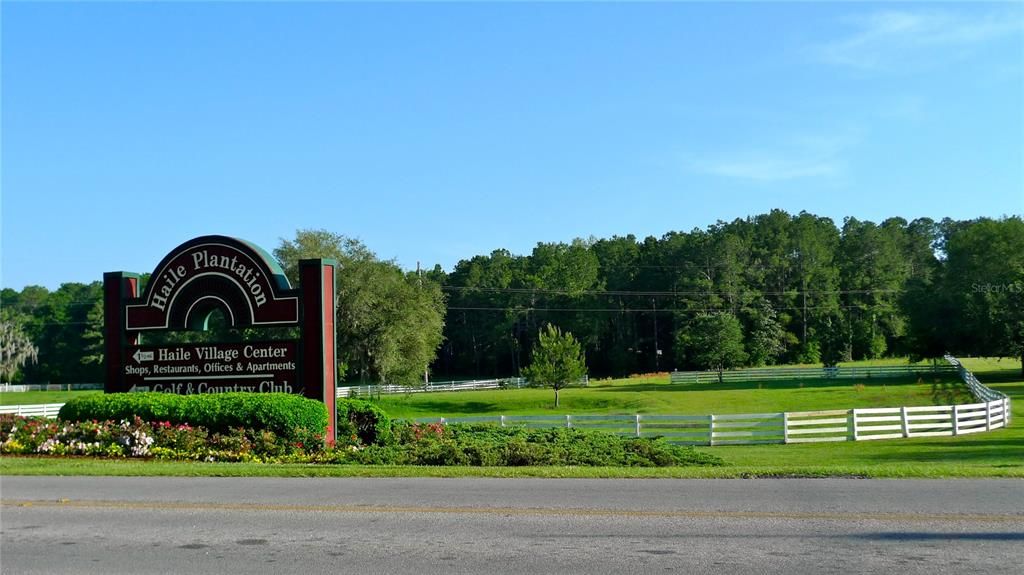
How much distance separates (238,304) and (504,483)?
10.8 meters

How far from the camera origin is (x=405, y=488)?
13.0 meters

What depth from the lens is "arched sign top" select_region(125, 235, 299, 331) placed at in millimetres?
21547

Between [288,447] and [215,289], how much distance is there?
5.03 meters

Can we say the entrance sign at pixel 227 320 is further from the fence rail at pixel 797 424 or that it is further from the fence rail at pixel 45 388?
the fence rail at pixel 45 388

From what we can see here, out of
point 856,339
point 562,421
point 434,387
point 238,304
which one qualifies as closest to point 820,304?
point 856,339

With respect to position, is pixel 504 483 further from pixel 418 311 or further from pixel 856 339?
pixel 856 339

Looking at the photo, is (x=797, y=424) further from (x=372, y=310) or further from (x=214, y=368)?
(x=372, y=310)

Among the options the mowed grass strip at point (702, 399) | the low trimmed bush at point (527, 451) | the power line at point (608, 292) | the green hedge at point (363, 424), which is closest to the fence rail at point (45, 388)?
the power line at point (608, 292)

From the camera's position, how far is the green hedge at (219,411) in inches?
770

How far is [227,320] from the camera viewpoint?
2228 cm

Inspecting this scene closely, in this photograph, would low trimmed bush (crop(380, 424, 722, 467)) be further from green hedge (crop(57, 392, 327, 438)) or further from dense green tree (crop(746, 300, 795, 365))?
dense green tree (crop(746, 300, 795, 365))

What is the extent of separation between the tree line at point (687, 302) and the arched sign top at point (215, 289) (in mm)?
53203

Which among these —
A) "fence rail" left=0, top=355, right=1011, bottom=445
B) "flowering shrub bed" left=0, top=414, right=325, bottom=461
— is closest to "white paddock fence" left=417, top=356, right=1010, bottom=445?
"fence rail" left=0, top=355, right=1011, bottom=445

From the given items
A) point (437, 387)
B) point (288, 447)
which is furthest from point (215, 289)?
point (437, 387)
